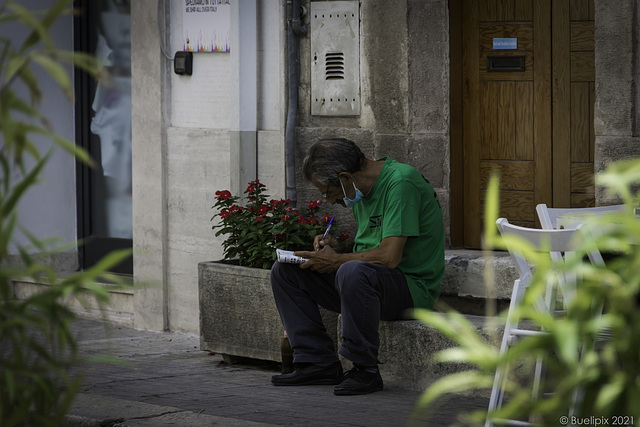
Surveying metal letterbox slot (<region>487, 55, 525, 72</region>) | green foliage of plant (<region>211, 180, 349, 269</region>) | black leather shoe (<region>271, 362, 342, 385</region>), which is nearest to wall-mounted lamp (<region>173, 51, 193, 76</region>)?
green foliage of plant (<region>211, 180, 349, 269</region>)

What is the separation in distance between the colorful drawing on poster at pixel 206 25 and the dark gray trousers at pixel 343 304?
7.83 ft

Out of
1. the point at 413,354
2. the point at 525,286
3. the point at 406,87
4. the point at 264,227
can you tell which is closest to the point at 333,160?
the point at 264,227

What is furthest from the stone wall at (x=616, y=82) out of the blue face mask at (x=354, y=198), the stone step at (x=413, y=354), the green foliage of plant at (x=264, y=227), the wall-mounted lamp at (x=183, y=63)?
the wall-mounted lamp at (x=183, y=63)

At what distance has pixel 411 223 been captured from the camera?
5656mm

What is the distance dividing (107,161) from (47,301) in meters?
7.15

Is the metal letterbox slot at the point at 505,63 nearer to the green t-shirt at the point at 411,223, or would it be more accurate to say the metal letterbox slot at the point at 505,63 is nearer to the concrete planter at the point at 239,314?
the green t-shirt at the point at 411,223

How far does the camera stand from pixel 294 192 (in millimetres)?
7359

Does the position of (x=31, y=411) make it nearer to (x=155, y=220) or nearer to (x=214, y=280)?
(x=214, y=280)

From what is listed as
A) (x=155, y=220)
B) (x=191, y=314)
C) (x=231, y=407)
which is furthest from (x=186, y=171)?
(x=231, y=407)

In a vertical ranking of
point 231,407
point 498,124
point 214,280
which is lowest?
point 231,407

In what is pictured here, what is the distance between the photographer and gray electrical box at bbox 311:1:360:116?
7.16 m

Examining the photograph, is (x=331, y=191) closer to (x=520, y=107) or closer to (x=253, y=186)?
(x=253, y=186)

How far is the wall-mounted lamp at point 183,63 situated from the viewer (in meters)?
7.92

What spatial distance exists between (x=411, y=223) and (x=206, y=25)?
2.88 meters
